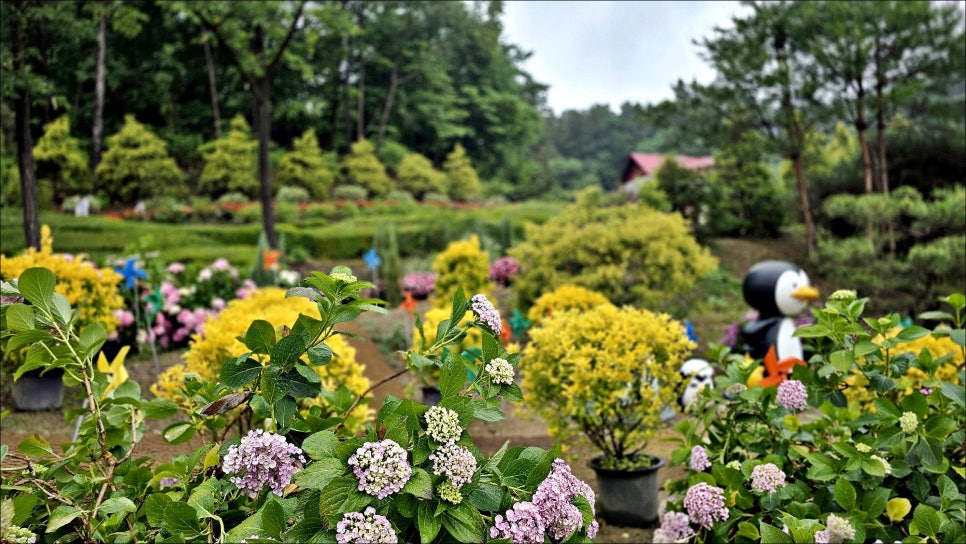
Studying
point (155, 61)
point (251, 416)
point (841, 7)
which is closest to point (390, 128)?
point (155, 61)

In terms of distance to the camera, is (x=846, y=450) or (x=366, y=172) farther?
(x=366, y=172)

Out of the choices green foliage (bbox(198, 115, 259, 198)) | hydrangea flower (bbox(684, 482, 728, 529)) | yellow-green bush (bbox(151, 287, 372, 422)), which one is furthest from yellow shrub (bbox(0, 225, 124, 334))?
green foliage (bbox(198, 115, 259, 198))

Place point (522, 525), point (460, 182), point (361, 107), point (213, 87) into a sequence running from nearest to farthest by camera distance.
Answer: point (522, 525) → point (213, 87) → point (361, 107) → point (460, 182)

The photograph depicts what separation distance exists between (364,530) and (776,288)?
471 cm

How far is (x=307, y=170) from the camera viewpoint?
18406 mm

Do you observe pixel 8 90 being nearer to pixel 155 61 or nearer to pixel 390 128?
pixel 155 61

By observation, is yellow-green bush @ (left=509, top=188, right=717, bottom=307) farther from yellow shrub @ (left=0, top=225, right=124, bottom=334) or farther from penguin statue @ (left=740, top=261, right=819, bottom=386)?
yellow shrub @ (left=0, top=225, right=124, bottom=334)

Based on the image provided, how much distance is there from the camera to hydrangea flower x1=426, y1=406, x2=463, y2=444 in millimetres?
889

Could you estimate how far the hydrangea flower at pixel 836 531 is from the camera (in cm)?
144

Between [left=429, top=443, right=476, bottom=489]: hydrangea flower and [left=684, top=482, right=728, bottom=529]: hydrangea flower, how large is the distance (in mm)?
999

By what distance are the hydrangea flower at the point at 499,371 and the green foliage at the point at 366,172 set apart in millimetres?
19079

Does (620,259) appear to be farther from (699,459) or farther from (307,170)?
(307,170)

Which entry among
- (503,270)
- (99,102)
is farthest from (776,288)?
(99,102)

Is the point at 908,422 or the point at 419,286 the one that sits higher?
the point at 908,422
